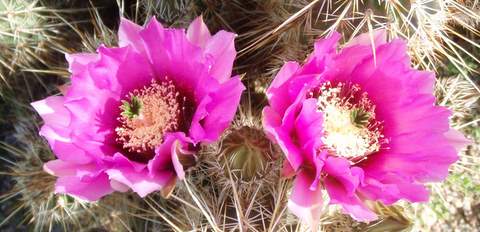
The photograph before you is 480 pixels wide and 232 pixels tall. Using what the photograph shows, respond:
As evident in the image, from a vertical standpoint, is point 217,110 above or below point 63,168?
above

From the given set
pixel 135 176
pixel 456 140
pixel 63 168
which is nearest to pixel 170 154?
pixel 135 176

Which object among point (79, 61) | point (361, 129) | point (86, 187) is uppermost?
point (79, 61)

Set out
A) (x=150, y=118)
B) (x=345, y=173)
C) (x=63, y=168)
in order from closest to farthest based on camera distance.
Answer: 1. (x=345, y=173)
2. (x=63, y=168)
3. (x=150, y=118)

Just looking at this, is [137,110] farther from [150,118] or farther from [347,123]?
[347,123]

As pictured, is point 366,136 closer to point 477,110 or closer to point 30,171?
point 477,110

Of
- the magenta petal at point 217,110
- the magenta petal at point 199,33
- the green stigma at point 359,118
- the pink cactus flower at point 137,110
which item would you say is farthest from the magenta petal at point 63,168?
the green stigma at point 359,118

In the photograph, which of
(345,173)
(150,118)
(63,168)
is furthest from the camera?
(150,118)

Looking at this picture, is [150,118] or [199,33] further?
[150,118]

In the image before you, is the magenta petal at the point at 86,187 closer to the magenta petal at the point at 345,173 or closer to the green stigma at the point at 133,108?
the green stigma at the point at 133,108
